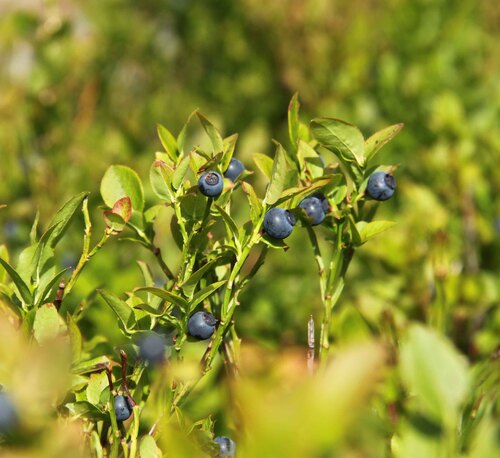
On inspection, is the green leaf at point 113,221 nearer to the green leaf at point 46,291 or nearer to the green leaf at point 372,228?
the green leaf at point 46,291

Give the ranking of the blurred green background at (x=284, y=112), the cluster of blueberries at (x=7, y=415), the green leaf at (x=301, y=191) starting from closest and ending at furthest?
the cluster of blueberries at (x=7, y=415), the green leaf at (x=301, y=191), the blurred green background at (x=284, y=112)

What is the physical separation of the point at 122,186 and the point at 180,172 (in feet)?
0.37

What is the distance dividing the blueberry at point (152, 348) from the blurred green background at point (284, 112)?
0.36 m

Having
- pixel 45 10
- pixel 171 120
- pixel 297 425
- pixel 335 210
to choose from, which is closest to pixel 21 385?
pixel 297 425

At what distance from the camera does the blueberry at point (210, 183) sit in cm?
69

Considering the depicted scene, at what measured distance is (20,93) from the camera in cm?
213

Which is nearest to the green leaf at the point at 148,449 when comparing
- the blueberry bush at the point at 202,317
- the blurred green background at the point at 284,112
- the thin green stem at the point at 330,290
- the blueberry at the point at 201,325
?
the blueberry bush at the point at 202,317

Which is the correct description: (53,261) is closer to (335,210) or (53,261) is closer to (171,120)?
(335,210)

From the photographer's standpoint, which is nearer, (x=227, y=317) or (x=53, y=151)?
(x=227, y=317)

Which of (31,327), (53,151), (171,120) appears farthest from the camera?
(171,120)

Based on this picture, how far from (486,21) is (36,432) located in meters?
3.74

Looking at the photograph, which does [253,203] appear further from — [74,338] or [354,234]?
[74,338]

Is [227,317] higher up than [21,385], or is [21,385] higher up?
[21,385]

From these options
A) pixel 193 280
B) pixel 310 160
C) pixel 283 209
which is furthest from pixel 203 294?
pixel 310 160
